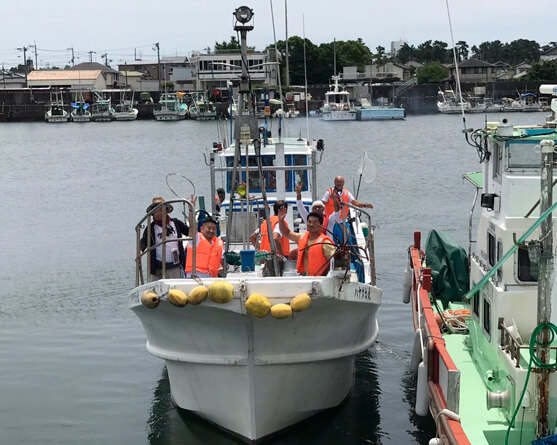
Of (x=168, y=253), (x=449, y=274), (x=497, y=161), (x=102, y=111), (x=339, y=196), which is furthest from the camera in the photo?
(x=102, y=111)

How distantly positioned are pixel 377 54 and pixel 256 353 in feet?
559

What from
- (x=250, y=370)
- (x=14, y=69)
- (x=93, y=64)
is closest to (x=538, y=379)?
(x=250, y=370)

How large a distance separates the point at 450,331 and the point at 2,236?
20.0 m

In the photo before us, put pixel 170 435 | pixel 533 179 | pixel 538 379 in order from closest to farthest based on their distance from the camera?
pixel 538 379 → pixel 533 179 → pixel 170 435

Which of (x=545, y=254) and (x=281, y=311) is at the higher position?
(x=545, y=254)

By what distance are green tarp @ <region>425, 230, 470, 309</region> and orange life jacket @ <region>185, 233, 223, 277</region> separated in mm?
3906

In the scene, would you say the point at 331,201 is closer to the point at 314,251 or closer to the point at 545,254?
the point at 314,251

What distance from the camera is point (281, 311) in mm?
10031

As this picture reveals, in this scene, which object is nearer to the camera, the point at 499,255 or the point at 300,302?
the point at 300,302

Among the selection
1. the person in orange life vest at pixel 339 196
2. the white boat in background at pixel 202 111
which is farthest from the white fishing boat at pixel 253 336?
the white boat in background at pixel 202 111

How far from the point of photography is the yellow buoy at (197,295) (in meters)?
10.1

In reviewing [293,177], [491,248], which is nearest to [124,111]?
[293,177]

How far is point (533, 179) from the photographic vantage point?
399 inches

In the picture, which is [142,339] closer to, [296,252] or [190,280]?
[296,252]
